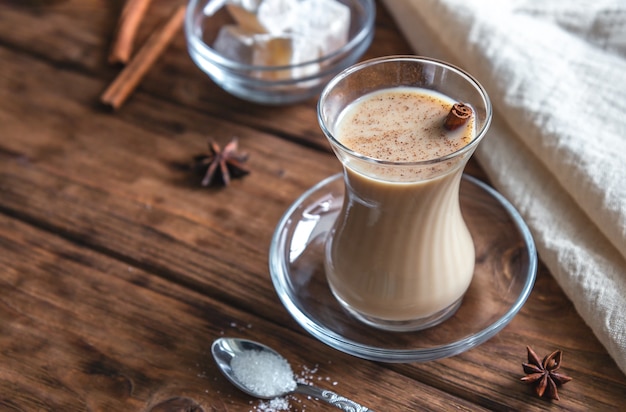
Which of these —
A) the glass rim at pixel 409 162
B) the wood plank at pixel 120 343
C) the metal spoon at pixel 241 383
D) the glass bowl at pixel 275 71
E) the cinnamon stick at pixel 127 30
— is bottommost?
the wood plank at pixel 120 343

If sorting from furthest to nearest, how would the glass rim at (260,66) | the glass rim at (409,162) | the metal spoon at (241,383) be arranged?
the glass rim at (260,66) < the metal spoon at (241,383) < the glass rim at (409,162)

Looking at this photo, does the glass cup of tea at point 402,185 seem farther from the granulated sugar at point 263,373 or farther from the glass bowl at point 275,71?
the glass bowl at point 275,71

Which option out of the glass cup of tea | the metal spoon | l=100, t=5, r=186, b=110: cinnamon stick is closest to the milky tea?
the glass cup of tea

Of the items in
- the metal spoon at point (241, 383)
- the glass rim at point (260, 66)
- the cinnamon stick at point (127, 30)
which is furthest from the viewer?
the cinnamon stick at point (127, 30)

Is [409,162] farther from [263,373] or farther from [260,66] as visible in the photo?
[260,66]

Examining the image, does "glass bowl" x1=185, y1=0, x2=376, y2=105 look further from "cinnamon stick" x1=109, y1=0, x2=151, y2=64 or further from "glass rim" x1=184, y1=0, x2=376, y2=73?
"cinnamon stick" x1=109, y1=0, x2=151, y2=64

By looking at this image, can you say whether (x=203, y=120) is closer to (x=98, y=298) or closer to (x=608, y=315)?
(x=98, y=298)

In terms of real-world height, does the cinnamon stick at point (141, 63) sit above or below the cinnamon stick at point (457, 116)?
below

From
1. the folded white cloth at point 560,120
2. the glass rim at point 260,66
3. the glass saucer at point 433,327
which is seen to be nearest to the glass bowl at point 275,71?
the glass rim at point 260,66
